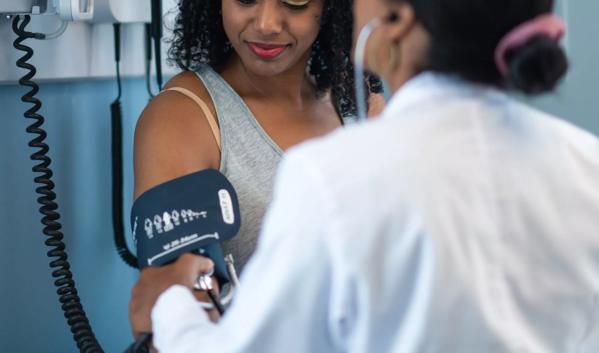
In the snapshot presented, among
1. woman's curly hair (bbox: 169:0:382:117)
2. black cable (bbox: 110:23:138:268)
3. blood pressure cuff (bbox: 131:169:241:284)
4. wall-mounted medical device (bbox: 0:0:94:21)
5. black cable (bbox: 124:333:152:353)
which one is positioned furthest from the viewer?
black cable (bbox: 110:23:138:268)

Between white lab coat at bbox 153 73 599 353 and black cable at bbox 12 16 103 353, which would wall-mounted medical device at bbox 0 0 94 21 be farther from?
white lab coat at bbox 153 73 599 353

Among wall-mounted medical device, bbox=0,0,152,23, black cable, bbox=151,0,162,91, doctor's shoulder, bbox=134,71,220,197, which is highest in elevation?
wall-mounted medical device, bbox=0,0,152,23

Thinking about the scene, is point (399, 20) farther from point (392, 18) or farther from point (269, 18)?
point (269, 18)

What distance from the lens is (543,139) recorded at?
0.86 meters

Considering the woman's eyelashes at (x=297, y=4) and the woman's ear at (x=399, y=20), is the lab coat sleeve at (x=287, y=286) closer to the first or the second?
the woman's ear at (x=399, y=20)

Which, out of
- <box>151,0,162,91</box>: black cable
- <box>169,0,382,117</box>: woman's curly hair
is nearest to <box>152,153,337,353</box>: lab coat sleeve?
<box>169,0,382,117</box>: woman's curly hair

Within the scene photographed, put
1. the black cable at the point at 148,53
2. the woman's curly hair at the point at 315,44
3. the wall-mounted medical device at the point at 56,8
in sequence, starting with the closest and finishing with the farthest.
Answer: the wall-mounted medical device at the point at 56,8 < the woman's curly hair at the point at 315,44 < the black cable at the point at 148,53

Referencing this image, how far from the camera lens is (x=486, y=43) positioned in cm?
80

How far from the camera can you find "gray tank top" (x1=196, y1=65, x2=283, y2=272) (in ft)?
4.65

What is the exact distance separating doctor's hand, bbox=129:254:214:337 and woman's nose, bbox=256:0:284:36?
0.41 m

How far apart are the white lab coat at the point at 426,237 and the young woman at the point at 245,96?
55 cm

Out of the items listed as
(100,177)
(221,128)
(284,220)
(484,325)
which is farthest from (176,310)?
(100,177)

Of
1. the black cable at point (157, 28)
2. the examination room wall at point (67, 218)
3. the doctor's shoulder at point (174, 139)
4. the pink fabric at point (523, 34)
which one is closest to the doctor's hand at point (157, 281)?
the doctor's shoulder at point (174, 139)

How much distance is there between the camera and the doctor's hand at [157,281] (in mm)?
1138
